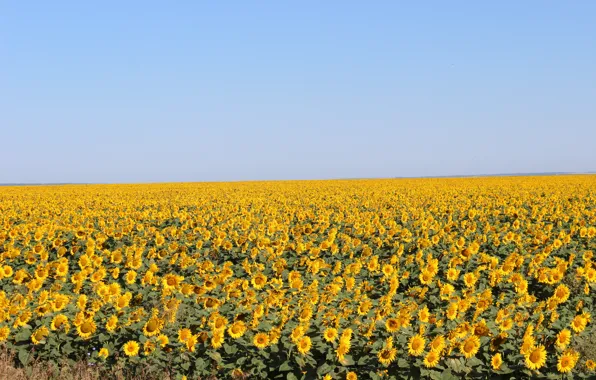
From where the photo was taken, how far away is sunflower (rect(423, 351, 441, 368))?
5.36 m

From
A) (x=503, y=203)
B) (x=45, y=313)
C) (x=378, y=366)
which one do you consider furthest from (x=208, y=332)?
(x=503, y=203)

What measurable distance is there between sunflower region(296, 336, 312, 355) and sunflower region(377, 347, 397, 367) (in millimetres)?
711

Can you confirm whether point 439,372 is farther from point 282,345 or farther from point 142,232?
point 142,232

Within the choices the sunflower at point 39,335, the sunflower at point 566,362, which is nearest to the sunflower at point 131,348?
the sunflower at point 39,335

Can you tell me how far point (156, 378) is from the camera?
600 cm

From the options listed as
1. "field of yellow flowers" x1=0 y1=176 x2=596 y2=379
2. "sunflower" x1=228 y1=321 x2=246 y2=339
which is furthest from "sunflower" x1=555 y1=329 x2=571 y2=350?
"sunflower" x1=228 y1=321 x2=246 y2=339

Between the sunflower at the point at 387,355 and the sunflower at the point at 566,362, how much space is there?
1480 millimetres

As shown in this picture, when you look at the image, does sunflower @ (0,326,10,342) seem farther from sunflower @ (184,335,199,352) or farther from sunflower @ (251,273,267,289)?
sunflower @ (251,273,267,289)

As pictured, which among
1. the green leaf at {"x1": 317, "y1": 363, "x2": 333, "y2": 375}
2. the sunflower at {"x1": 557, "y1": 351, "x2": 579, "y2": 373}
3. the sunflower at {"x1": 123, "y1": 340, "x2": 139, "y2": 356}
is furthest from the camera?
the sunflower at {"x1": 123, "y1": 340, "x2": 139, "y2": 356}

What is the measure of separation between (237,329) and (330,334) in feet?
3.48

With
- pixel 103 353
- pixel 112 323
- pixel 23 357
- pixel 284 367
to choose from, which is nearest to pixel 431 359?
pixel 284 367

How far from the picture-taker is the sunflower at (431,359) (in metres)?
5.36

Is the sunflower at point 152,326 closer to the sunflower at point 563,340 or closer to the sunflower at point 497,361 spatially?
the sunflower at point 497,361

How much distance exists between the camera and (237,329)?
6.24 metres
